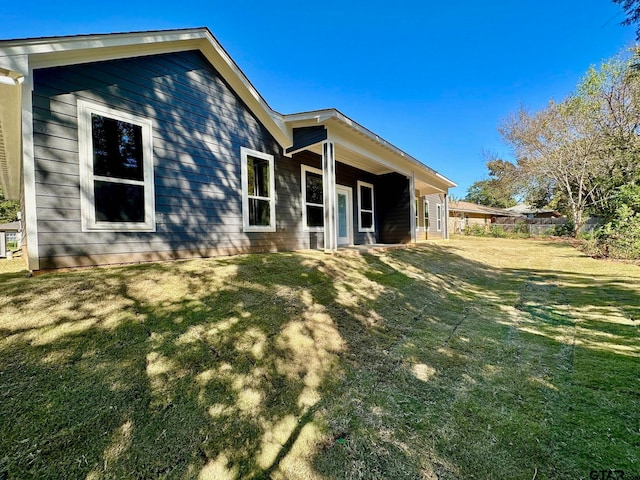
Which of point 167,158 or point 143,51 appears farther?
point 167,158

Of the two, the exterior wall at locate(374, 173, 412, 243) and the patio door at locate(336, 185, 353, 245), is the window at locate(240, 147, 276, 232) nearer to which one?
the patio door at locate(336, 185, 353, 245)

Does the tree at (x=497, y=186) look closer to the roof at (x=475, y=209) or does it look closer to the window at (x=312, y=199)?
the roof at (x=475, y=209)

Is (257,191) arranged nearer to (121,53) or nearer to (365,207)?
(121,53)

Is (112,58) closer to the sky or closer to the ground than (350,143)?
closer to the sky

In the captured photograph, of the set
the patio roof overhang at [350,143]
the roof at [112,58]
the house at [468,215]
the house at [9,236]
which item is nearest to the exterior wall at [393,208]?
the patio roof overhang at [350,143]

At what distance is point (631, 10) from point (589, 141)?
646 inches

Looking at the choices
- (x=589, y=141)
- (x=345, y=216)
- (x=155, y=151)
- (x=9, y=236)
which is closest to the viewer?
(x=155, y=151)

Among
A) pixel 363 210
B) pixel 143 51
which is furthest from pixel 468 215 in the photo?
pixel 143 51

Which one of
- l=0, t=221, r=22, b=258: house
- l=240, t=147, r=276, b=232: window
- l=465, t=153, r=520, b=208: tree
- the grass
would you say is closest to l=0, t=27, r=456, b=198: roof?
l=240, t=147, r=276, b=232: window

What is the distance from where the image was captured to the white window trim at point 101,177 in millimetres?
4320

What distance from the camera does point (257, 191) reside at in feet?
22.7

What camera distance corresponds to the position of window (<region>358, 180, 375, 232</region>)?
10.7 meters

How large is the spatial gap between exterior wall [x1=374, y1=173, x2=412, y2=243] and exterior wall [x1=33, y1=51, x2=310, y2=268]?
5.31 m

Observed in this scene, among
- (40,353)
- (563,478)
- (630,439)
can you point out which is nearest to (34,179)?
(40,353)
